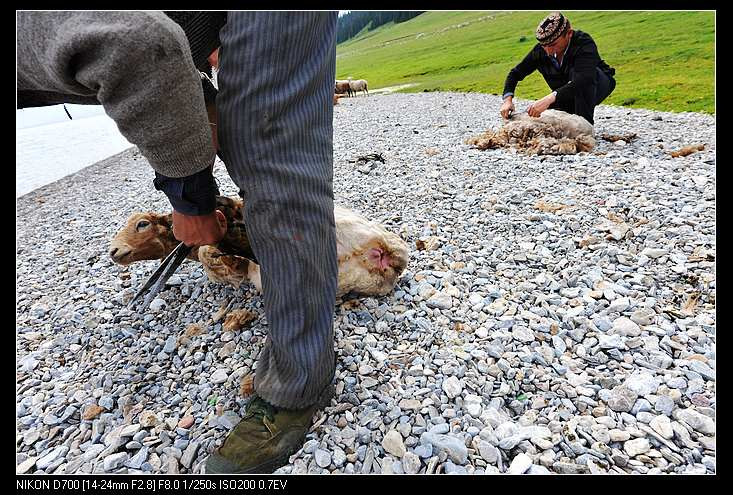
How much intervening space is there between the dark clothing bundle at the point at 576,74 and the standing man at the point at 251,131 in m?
6.37

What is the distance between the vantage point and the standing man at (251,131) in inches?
60.5

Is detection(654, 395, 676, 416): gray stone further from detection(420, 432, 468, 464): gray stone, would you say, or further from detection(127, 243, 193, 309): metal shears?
detection(127, 243, 193, 309): metal shears

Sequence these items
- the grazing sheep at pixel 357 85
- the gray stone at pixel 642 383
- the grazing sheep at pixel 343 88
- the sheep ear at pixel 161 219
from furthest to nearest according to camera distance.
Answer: the grazing sheep at pixel 357 85 → the grazing sheep at pixel 343 88 → the sheep ear at pixel 161 219 → the gray stone at pixel 642 383

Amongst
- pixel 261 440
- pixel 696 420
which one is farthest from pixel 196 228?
pixel 696 420

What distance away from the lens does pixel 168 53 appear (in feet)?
5.06

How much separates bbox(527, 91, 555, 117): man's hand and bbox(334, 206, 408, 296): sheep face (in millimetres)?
5022

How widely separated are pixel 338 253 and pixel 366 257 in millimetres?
218

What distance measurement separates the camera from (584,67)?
712cm

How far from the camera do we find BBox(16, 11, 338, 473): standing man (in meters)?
1.54

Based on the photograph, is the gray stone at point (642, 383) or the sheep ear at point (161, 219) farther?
the sheep ear at point (161, 219)

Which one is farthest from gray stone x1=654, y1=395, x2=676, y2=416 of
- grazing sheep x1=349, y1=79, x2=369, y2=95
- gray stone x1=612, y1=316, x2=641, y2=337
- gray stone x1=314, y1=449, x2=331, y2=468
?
grazing sheep x1=349, y1=79, x2=369, y2=95

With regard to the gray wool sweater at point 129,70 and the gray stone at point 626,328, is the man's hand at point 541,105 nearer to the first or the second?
the gray stone at point 626,328

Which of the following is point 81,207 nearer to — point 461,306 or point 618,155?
point 461,306

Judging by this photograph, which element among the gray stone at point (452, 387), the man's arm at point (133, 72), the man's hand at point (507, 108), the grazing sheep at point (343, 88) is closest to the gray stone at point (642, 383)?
the gray stone at point (452, 387)
